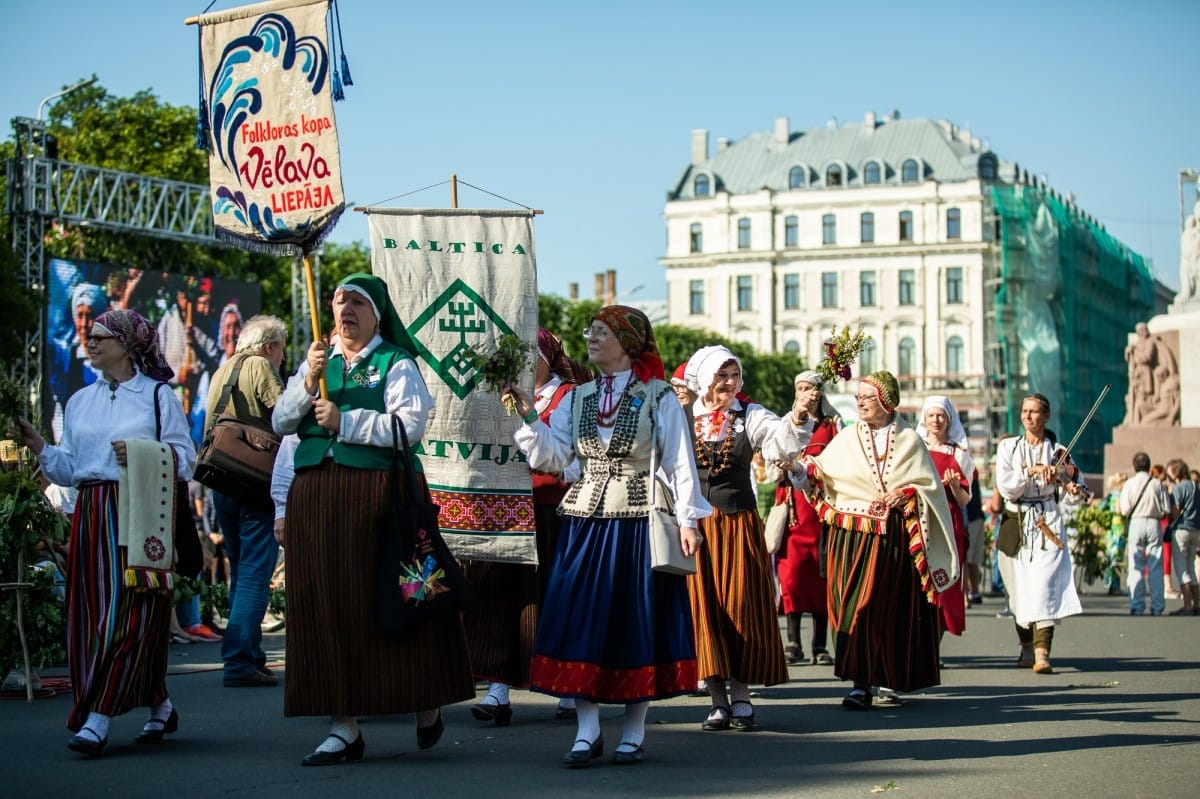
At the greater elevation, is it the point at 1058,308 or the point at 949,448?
the point at 1058,308

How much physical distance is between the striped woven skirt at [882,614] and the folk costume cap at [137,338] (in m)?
4.05

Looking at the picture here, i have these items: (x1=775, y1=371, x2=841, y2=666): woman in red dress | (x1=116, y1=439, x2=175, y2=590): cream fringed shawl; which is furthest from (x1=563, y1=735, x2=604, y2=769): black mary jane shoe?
(x1=775, y1=371, x2=841, y2=666): woman in red dress

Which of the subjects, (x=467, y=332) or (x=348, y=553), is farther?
(x=467, y=332)

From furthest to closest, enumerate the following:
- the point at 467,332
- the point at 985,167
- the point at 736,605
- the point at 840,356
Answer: the point at 985,167
the point at 840,356
the point at 467,332
the point at 736,605

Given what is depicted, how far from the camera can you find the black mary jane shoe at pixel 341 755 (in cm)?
709

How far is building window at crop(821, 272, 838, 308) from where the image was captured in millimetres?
105500

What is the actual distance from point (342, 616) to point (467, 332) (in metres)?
2.44

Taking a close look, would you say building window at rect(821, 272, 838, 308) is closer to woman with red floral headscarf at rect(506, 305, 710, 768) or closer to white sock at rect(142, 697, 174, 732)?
woman with red floral headscarf at rect(506, 305, 710, 768)

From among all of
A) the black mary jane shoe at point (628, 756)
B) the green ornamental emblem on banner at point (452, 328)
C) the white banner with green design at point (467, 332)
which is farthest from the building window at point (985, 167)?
the black mary jane shoe at point (628, 756)

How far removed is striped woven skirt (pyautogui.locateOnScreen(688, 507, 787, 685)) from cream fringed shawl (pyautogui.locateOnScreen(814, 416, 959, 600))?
31.1 inches

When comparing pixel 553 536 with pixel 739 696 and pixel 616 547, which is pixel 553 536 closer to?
pixel 739 696

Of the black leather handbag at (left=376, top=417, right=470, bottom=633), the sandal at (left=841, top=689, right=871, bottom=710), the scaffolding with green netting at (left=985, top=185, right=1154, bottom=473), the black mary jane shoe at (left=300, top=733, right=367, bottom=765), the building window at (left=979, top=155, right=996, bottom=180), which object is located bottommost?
the sandal at (left=841, top=689, right=871, bottom=710)

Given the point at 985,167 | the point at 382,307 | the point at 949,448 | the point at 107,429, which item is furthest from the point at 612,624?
the point at 985,167

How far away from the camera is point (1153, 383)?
26547 mm
